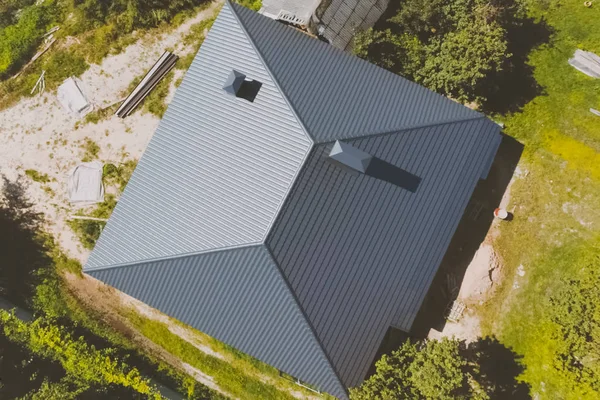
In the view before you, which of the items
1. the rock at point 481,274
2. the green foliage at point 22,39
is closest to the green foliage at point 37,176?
the green foliage at point 22,39

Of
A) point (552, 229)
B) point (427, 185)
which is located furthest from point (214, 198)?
point (552, 229)

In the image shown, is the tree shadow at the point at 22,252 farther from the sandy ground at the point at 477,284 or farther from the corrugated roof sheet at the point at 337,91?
the sandy ground at the point at 477,284

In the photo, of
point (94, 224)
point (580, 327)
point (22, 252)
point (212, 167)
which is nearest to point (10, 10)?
point (94, 224)

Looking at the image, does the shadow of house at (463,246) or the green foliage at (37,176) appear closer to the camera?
the shadow of house at (463,246)

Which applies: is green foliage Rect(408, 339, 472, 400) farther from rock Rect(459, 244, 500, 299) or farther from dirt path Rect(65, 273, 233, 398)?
dirt path Rect(65, 273, 233, 398)

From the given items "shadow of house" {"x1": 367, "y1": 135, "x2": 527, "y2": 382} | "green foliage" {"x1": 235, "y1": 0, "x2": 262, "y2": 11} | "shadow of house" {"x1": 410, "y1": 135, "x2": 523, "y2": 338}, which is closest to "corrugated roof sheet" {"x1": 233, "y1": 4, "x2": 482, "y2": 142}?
"shadow of house" {"x1": 367, "y1": 135, "x2": 527, "y2": 382}

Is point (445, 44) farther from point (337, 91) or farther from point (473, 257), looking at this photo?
point (473, 257)
